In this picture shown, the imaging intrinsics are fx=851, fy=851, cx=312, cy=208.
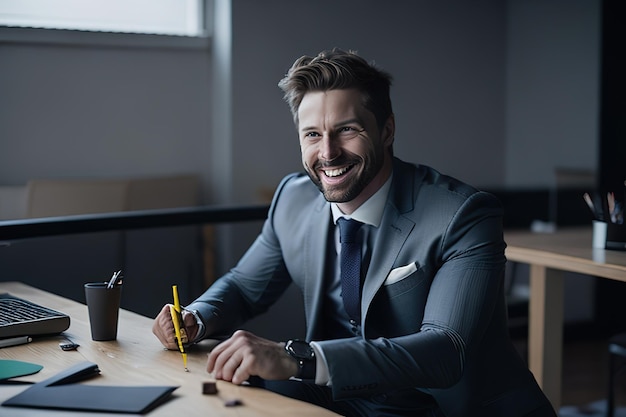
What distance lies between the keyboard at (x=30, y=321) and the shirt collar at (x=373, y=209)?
73cm

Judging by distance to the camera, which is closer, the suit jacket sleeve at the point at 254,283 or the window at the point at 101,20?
the suit jacket sleeve at the point at 254,283

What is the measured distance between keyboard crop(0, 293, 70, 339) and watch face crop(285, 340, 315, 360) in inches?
24.1

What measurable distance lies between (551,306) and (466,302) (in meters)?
1.37

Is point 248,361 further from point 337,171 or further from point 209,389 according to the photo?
point 337,171

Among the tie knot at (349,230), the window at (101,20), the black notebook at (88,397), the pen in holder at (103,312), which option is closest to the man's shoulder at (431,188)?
the tie knot at (349,230)

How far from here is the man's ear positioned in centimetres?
212

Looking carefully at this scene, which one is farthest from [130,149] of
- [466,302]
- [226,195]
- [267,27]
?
[466,302]

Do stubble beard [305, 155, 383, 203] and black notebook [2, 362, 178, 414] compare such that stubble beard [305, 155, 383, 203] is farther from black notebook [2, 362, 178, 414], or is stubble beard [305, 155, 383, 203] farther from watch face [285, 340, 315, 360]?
black notebook [2, 362, 178, 414]

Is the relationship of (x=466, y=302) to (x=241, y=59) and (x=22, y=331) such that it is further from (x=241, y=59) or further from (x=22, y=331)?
(x=241, y=59)

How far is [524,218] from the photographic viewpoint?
5.45 meters

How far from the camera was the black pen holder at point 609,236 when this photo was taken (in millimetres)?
2723

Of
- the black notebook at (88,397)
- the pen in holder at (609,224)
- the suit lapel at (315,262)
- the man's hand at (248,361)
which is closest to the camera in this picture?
the black notebook at (88,397)

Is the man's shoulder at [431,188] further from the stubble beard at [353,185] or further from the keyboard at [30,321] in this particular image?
the keyboard at [30,321]

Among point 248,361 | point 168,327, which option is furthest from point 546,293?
point 248,361
